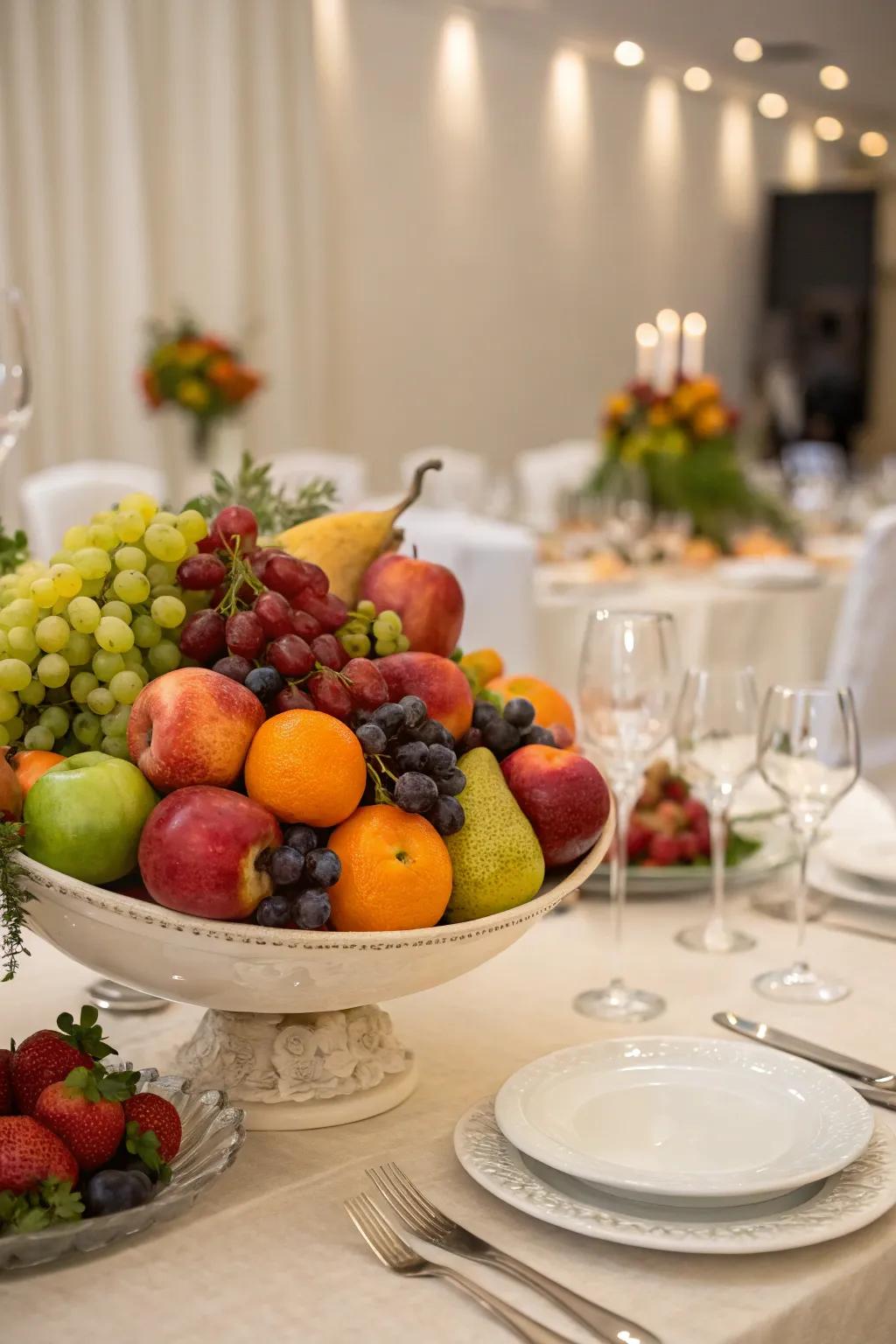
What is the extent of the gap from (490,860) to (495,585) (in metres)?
1.91

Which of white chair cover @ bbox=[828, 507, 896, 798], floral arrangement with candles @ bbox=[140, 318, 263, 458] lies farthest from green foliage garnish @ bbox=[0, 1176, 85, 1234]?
floral arrangement with candles @ bbox=[140, 318, 263, 458]

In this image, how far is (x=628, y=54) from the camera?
8.14 metres

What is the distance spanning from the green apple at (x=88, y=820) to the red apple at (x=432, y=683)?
18 cm

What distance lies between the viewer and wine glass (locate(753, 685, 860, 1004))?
1.12 m

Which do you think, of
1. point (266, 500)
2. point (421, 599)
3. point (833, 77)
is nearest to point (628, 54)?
point (833, 77)

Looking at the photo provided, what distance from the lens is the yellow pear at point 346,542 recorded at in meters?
1.07

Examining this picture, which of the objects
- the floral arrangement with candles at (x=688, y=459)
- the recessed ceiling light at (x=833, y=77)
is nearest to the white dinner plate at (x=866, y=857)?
the floral arrangement with candles at (x=688, y=459)

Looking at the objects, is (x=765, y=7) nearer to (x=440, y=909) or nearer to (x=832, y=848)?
(x=832, y=848)

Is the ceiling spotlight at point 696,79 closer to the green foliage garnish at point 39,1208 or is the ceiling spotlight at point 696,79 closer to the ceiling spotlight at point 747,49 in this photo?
the ceiling spotlight at point 747,49

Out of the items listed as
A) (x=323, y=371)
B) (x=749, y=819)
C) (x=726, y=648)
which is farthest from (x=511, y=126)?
(x=749, y=819)

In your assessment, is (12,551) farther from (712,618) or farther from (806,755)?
(712,618)

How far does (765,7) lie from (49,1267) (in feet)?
26.2

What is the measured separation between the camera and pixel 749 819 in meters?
1.41

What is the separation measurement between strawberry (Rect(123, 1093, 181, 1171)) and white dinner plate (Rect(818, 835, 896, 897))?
2.41 ft
